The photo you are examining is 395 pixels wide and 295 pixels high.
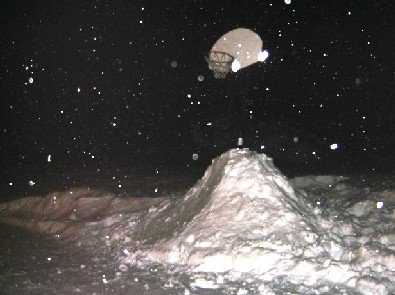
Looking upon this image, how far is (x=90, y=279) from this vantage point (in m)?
5.38

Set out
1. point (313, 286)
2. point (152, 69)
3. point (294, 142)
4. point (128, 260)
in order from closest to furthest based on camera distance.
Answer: point (313, 286) < point (128, 260) < point (294, 142) < point (152, 69)

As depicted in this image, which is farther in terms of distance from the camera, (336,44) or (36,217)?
(336,44)

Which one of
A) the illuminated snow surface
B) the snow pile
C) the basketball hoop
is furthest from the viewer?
the basketball hoop

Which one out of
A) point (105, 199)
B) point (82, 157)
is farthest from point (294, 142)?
point (105, 199)

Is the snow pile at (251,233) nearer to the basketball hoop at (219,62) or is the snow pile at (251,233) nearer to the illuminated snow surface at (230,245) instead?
the illuminated snow surface at (230,245)

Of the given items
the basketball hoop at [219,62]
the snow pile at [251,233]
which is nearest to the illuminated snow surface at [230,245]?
the snow pile at [251,233]

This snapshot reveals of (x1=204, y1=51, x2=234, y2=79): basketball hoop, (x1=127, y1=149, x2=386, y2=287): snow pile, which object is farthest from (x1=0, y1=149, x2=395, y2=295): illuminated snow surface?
(x1=204, y1=51, x2=234, y2=79): basketball hoop

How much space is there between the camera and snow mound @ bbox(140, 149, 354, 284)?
515 cm

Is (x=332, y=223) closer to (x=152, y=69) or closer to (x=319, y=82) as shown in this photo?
(x=319, y=82)

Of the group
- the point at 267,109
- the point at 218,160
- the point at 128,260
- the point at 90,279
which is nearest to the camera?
the point at 90,279

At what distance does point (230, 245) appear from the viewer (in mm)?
5555

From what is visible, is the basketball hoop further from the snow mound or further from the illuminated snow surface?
the snow mound

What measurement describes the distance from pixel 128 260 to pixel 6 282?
1826 mm

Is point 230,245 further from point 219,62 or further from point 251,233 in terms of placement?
point 219,62
